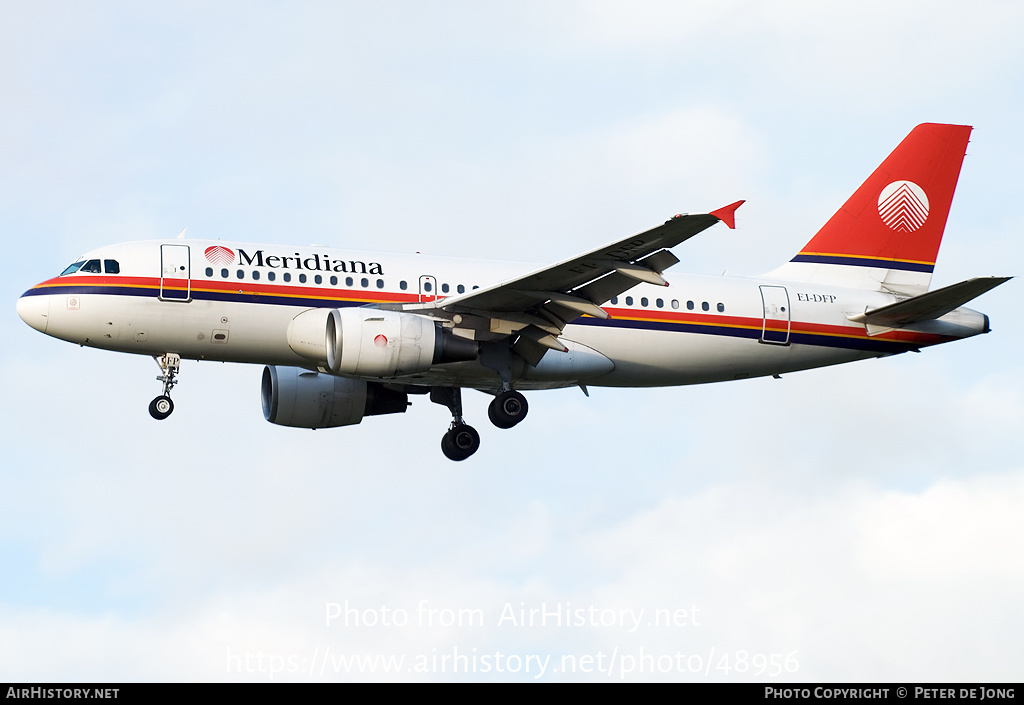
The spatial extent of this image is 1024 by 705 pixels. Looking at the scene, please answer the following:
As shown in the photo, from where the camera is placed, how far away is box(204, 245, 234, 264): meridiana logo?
32.0 meters

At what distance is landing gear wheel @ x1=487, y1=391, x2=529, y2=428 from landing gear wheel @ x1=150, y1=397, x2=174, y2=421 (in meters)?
7.20

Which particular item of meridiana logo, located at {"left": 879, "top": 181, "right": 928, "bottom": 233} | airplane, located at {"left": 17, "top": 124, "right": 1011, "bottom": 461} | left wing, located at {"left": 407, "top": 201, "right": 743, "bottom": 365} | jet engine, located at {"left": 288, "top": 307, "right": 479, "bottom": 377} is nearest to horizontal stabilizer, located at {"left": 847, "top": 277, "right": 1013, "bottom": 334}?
airplane, located at {"left": 17, "top": 124, "right": 1011, "bottom": 461}

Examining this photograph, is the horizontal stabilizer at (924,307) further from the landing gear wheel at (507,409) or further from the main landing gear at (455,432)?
the main landing gear at (455,432)

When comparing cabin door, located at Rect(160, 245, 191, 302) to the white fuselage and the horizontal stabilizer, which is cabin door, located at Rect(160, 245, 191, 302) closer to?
the white fuselage

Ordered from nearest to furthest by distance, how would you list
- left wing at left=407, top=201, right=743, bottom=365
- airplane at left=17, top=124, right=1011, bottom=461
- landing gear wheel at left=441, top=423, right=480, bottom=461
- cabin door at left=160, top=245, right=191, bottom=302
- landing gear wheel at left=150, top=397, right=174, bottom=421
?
1. left wing at left=407, top=201, right=743, bottom=365
2. airplane at left=17, top=124, right=1011, bottom=461
3. cabin door at left=160, top=245, right=191, bottom=302
4. landing gear wheel at left=150, top=397, right=174, bottom=421
5. landing gear wheel at left=441, top=423, right=480, bottom=461

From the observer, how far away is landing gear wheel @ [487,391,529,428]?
3328cm

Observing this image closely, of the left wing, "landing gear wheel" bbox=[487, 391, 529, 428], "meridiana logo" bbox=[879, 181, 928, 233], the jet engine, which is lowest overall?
"landing gear wheel" bbox=[487, 391, 529, 428]

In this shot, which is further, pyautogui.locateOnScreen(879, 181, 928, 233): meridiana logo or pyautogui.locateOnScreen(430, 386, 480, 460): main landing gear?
pyautogui.locateOnScreen(879, 181, 928, 233): meridiana logo

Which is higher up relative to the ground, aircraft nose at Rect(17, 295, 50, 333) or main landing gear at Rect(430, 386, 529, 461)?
aircraft nose at Rect(17, 295, 50, 333)

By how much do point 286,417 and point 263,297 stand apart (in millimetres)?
5364

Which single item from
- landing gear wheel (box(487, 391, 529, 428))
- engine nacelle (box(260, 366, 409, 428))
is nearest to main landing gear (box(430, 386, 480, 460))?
engine nacelle (box(260, 366, 409, 428))

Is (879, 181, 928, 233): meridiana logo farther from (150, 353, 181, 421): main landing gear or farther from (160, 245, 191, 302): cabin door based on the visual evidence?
(150, 353, 181, 421): main landing gear

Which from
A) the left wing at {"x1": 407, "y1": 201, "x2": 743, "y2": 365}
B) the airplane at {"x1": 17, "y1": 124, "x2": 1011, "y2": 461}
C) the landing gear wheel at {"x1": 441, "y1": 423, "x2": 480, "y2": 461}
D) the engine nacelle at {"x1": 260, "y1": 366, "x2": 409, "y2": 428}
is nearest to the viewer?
the left wing at {"x1": 407, "y1": 201, "x2": 743, "y2": 365}

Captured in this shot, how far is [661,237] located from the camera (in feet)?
93.4
